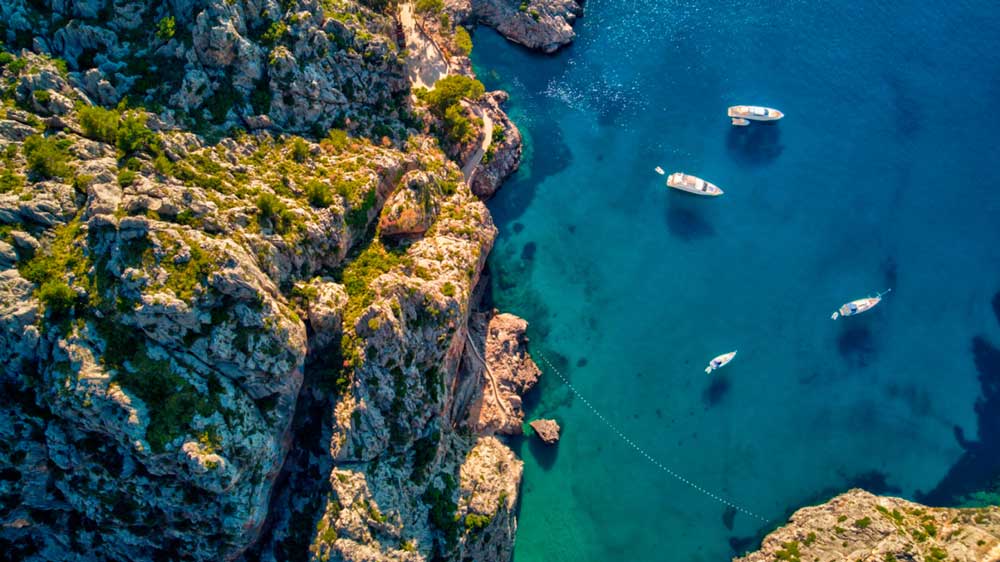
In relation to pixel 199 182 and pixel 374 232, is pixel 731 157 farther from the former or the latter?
pixel 199 182

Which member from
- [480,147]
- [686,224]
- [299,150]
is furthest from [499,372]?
[299,150]

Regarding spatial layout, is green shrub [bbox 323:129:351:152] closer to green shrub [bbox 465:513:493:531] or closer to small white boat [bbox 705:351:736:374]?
green shrub [bbox 465:513:493:531]

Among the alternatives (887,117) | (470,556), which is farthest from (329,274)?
(887,117)

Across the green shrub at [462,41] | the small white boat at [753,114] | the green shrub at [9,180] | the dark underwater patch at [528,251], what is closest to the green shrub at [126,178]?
the green shrub at [9,180]

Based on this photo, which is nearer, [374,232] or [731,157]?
[374,232]

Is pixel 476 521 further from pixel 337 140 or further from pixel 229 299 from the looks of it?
pixel 337 140

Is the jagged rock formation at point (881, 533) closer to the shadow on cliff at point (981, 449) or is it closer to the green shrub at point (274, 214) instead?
the shadow on cliff at point (981, 449)

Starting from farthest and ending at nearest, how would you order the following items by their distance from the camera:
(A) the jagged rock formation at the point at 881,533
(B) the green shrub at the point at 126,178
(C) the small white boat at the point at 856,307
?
(C) the small white boat at the point at 856,307, (A) the jagged rock formation at the point at 881,533, (B) the green shrub at the point at 126,178
